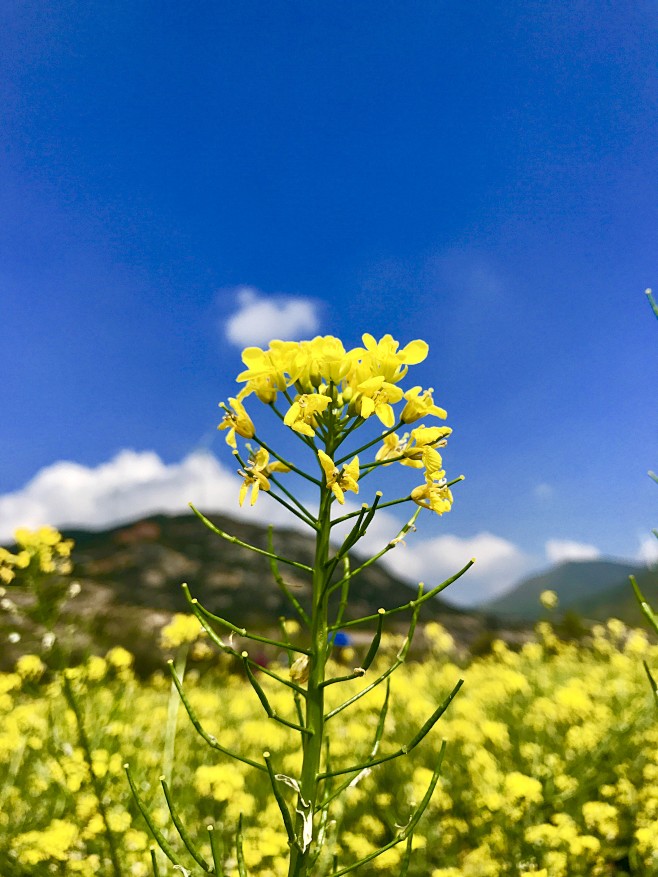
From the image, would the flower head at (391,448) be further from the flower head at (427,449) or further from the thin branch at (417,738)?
the thin branch at (417,738)

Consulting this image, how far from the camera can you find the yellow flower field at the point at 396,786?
3758 mm

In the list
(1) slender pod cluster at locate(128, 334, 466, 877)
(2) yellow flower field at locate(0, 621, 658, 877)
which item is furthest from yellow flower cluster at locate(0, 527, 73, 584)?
(1) slender pod cluster at locate(128, 334, 466, 877)

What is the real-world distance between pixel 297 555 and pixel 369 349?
21.4m

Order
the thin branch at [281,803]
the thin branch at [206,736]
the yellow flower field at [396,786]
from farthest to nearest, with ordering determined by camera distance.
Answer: the yellow flower field at [396,786], the thin branch at [206,736], the thin branch at [281,803]

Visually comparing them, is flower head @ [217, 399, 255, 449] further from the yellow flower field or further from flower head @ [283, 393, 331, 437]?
the yellow flower field

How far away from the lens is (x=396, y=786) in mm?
5129

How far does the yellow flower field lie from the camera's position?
376 centimetres

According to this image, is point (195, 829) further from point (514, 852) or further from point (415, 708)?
point (415, 708)

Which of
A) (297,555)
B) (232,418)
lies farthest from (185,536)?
(232,418)

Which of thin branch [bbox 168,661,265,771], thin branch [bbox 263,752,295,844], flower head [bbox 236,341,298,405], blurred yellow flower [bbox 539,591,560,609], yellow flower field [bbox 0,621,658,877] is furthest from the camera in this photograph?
blurred yellow flower [bbox 539,591,560,609]

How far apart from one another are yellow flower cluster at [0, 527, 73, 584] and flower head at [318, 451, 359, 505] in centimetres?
234

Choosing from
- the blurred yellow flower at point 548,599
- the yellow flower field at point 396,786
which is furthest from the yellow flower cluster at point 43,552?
the blurred yellow flower at point 548,599

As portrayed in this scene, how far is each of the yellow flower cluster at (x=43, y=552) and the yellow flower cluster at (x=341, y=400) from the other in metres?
2.07

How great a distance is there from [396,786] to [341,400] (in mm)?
4548
